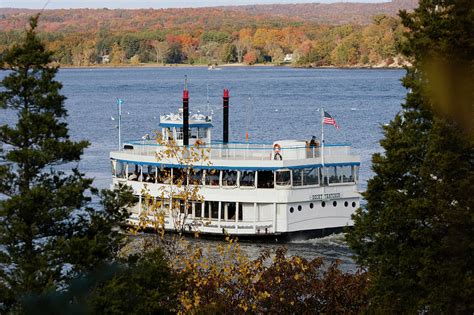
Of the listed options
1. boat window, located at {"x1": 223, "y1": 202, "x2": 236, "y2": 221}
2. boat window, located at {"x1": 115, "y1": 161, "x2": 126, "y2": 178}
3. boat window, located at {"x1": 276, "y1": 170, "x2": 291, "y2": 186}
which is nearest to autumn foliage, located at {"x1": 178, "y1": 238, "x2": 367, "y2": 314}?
boat window, located at {"x1": 276, "y1": 170, "x2": 291, "y2": 186}

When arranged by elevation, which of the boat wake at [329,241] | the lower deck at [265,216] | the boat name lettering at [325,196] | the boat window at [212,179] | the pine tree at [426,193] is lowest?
the boat wake at [329,241]

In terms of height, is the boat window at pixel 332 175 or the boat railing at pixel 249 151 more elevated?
the boat railing at pixel 249 151

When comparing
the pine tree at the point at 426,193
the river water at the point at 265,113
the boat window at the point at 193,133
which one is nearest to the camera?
the pine tree at the point at 426,193

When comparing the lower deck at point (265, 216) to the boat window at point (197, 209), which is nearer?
the lower deck at point (265, 216)

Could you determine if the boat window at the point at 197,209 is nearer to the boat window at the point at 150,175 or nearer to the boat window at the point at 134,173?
the boat window at the point at 150,175

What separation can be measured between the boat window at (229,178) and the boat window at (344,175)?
138 inches

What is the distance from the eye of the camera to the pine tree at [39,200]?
14992 millimetres

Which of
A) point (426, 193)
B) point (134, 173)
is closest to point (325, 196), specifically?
point (134, 173)

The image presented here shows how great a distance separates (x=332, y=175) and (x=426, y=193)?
18.3 metres

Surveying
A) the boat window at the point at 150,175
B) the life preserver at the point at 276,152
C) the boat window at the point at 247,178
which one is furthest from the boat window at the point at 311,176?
the boat window at the point at 150,175

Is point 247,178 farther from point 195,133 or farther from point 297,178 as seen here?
point 195,133

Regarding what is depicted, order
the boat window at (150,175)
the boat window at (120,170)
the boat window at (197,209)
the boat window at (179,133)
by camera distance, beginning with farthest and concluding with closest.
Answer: the boat window at (179,133)
the boat window at (120,170)
the boat window at (150,175)
the boat window at (197,209)

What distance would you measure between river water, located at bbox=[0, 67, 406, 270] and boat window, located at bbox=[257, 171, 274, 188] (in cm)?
209

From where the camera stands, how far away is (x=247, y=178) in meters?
36.7
